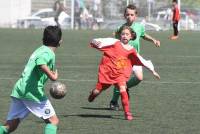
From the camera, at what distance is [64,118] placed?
11398 millimetres

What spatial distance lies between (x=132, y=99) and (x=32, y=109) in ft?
17.0

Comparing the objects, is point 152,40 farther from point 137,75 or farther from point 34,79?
point 34,79

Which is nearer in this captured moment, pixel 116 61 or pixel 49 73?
pixel 49 73

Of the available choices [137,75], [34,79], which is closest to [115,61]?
[137,75]

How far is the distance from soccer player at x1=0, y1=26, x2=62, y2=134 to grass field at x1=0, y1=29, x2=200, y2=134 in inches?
50.3

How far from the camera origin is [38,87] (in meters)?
8.75

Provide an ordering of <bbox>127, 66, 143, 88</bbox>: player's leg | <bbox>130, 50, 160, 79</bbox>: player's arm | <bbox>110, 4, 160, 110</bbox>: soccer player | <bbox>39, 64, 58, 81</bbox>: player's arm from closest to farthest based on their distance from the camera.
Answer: <bbox>39, 64, 58, 81</bbox>: player's arm, <bbox>130, 50, 160, 79</bbox>: player's arm, <bbox>110, 4, 160, 110</bbox>: soccer player, <bbox>127, 66, 143, 88</bbox>: player's leg

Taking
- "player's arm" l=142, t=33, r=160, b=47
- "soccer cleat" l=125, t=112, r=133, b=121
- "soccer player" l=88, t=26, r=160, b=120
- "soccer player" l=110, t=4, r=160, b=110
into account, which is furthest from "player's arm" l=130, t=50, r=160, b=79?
"player's arm" l=142, t=33, r=160, b=47

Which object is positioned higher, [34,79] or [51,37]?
Result: [51,37]

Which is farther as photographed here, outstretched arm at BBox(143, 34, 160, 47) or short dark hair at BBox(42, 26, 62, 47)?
outstretched arm at BBox(143, 34, 160, 47)

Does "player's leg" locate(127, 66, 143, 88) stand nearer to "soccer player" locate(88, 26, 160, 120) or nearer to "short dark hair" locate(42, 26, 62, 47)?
"soccer player" locate(88, 26, 160, 120)

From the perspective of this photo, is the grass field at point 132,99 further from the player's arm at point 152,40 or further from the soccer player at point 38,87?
the soccer player at point 38,87

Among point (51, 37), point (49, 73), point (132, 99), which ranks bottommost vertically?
point (132, 99)

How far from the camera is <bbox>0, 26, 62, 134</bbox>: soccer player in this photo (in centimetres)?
865
